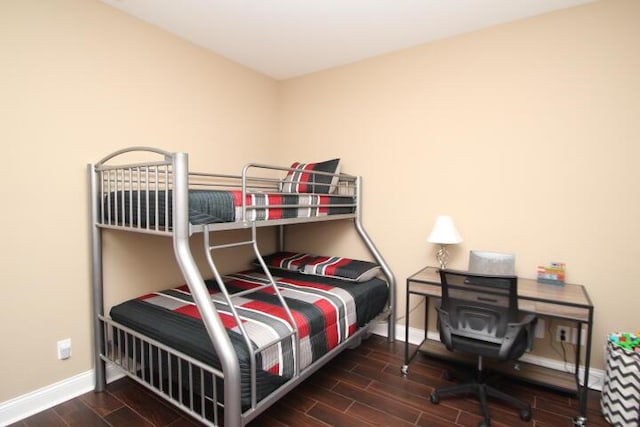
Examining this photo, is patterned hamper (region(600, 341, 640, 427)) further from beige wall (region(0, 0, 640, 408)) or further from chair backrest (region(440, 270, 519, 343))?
chair backrest (region(440, 270, 519, 343))

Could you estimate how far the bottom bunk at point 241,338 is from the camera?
151 centimetres

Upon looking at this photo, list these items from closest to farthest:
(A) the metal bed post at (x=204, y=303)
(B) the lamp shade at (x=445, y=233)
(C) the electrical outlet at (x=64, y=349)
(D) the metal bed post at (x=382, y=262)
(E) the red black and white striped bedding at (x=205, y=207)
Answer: (A) the metal bed post at (x=204, y=303) → (E) the red black and white striped bedding at (x=205, y=207) → (C) the electrical outlet at (x=64, y=349) → (B) the lamp shade at (x=445, y=233) → (D) the metal bed post at (x=382, y=262)

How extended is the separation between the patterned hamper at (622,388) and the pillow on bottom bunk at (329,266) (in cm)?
152

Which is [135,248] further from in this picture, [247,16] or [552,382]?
[552,382]

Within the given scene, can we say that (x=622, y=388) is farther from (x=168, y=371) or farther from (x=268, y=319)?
(x=168, y=371)

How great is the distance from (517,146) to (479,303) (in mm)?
1204

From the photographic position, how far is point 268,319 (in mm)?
1746

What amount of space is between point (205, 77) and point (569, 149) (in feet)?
9.10

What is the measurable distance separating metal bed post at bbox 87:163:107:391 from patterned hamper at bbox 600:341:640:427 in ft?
9.79

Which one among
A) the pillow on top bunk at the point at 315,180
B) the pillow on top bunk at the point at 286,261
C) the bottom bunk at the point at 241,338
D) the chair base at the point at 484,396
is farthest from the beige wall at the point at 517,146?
the bottom bunk at the point at 241,338

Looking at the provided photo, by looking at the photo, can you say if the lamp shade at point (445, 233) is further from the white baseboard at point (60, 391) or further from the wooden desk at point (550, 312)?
the white baseboard at point (60, 391)

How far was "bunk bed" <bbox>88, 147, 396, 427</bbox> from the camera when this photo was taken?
1.48m

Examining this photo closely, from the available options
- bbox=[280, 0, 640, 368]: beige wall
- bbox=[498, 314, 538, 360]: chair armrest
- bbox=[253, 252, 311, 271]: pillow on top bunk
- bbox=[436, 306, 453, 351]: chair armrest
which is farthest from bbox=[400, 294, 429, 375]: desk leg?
bbox=[253, 252, 311, 271]: pillow on top bunk

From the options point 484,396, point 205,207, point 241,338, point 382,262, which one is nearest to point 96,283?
point 205,207
